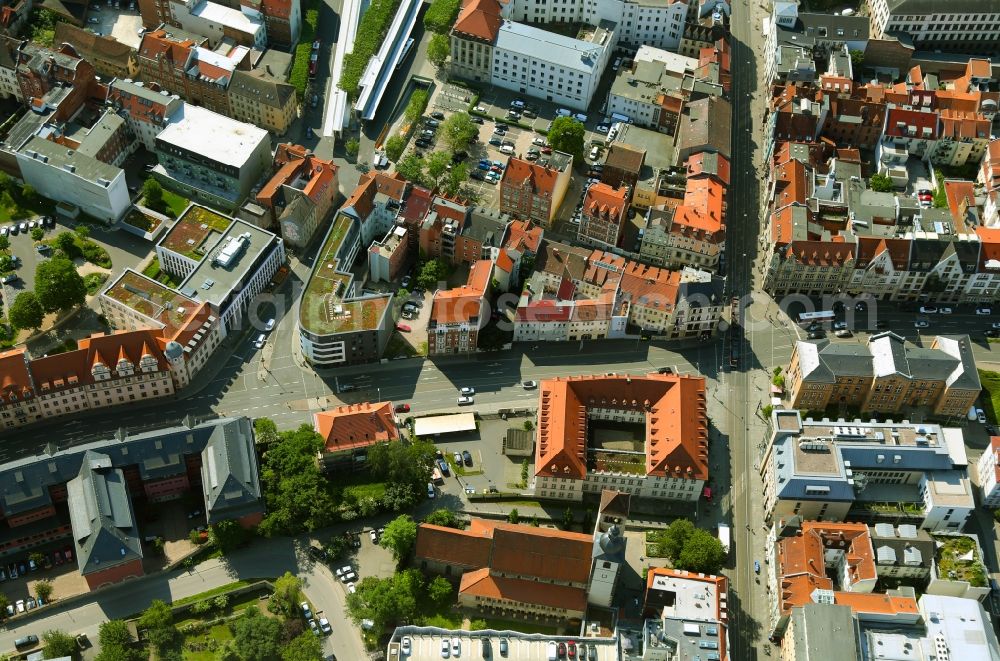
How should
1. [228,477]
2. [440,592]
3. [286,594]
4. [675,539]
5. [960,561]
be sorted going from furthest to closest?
[675,539] < [960,561] < [228,477] < [440,592] < [286,594]

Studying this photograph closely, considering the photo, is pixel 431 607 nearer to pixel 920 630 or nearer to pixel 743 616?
pixel 743 616

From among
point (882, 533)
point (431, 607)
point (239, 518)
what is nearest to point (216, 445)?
point (239, 518)

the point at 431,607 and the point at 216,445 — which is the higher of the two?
the point at 216,445

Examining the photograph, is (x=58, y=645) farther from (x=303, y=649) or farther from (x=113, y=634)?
(x=303, y=649)

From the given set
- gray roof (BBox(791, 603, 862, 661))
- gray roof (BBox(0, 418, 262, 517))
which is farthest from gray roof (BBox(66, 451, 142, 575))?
gray roof (BBox(791, 603, 862, 661))

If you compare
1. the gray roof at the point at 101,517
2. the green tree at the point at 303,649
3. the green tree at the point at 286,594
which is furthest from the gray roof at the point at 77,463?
the green tree at the point at 303,649

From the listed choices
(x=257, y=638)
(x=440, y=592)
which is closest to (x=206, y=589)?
(x=257, y=638)

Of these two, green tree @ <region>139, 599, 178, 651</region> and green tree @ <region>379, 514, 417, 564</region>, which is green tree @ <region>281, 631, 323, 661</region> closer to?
green tree @ <region>139, 599, 178, 651</region>
